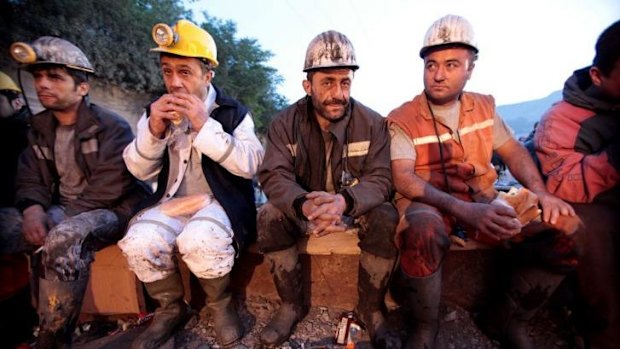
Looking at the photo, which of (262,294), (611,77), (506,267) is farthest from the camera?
(262,294)

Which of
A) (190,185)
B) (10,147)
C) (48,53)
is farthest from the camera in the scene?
(10,147)

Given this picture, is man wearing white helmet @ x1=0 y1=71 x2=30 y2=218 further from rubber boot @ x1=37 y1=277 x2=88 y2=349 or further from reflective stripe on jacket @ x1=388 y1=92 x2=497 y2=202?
reflective stripe on jacket @ x1=388 y1=92 x2=497 y2=202

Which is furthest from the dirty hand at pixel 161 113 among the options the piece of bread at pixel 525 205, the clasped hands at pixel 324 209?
the piece of bread at pixel 525 205

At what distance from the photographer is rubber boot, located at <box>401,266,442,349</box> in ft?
6.39

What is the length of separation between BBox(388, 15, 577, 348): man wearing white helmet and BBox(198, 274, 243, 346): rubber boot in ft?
4.02

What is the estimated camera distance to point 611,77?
6.67ft

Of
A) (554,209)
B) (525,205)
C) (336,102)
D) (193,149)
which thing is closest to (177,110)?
(193,149)

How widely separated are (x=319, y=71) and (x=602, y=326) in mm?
2393

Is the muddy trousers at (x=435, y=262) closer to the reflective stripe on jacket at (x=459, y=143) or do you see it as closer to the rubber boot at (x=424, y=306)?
the rubber boot at (x=424, y=306)

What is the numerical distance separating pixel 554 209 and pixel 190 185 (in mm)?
2623

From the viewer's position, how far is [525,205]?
1963mm

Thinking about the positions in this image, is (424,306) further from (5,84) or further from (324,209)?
(5,84)

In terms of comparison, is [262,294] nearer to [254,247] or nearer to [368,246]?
[254,247]

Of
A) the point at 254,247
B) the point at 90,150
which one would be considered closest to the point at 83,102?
the point at 90,150
